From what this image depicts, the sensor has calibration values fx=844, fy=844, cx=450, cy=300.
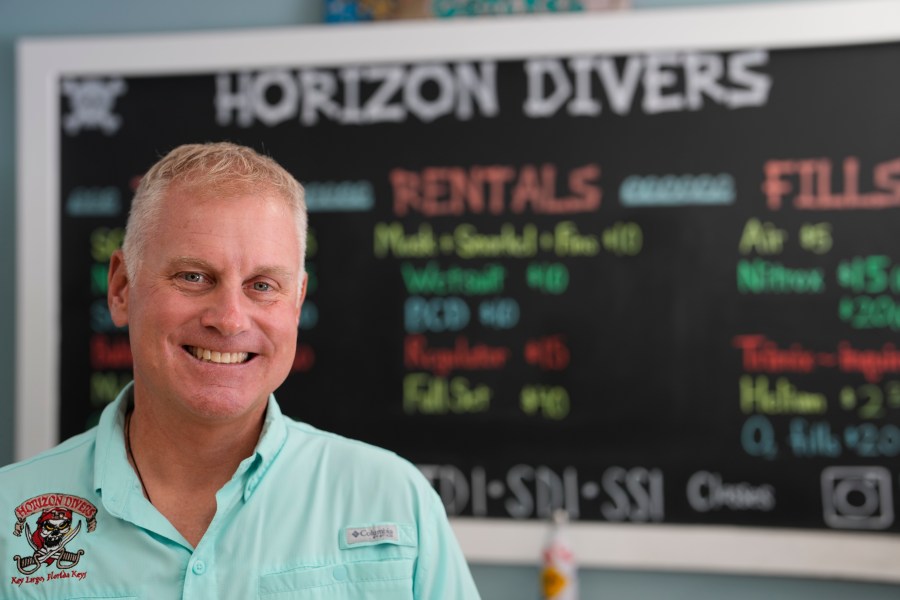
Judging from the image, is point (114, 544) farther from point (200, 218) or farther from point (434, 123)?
point (434, 123)

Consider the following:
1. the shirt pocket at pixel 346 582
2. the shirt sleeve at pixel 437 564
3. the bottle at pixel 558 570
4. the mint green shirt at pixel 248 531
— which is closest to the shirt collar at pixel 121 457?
the mint green shirt at pixel 248 531

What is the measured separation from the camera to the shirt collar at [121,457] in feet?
3.50

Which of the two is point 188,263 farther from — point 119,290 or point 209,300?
→ point 119,290

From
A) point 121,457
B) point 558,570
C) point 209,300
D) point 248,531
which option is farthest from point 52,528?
point 558,570

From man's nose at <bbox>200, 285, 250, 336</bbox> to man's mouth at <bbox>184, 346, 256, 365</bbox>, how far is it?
28 mm

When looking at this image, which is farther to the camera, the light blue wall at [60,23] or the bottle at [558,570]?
the light blue wall at [60,23]

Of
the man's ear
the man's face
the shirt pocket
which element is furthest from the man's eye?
the shirt pocket

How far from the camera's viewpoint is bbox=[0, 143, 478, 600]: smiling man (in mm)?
1040

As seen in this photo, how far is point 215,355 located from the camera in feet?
3.43

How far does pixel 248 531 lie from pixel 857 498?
149 cm

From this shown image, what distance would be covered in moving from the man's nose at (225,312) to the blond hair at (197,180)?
4.7 inches

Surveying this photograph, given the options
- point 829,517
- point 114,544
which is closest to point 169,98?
point 114,544

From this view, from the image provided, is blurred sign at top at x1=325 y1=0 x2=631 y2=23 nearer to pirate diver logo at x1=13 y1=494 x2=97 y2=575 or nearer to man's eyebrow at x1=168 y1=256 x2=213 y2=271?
man's eyebrow at x1=168 y1=256 x2=213 y2=271

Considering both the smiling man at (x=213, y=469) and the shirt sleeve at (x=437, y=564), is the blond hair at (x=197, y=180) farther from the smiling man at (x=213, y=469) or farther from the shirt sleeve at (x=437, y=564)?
the shirt sleeve at (x=437, y=564)
